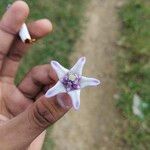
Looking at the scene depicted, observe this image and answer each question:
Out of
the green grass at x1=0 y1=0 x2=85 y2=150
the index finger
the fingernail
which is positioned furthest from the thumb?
the green grass at x1=0 y1=0 x2=85 y2=150

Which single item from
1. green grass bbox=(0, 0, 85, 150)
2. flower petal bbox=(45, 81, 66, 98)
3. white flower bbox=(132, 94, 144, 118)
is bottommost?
white flower bbox=(132, 94, 144, 118)

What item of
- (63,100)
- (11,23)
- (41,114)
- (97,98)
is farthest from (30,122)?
(97,98)

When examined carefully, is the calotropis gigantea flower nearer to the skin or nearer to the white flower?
the skin

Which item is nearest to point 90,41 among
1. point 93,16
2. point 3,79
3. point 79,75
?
point 93,16

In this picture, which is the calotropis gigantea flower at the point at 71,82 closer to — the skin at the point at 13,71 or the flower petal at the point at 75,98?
the flower petal at the point at 75,98

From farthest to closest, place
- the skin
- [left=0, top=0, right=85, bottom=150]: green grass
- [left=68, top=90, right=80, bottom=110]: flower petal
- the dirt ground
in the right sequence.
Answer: [left=0, top=0, right=85, bottom=150]: green grass < the dirt ground < the skin < [left=68, top=90, right=80, bottom=110]: flower petal

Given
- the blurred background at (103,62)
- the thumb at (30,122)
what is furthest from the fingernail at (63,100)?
the blurred background at (103,62)

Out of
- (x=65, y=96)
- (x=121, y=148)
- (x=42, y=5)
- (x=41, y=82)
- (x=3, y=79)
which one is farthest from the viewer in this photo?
(x=42, y=5)

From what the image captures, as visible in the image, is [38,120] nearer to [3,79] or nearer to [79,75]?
[79,75]
